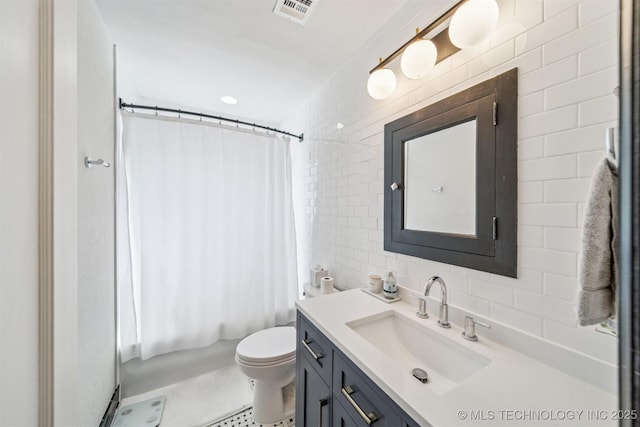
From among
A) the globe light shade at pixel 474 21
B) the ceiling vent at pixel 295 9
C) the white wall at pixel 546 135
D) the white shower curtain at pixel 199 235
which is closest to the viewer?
the white wall at pixel 546 135

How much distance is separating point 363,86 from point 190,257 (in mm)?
1761

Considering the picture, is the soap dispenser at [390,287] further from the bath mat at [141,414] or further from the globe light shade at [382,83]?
the bath mat at [141,414]

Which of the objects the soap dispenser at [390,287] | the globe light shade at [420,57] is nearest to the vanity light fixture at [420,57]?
the globe light shade at [420,57]

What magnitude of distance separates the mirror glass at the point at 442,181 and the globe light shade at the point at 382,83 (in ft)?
0.98

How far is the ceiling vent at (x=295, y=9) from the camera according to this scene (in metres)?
1.21

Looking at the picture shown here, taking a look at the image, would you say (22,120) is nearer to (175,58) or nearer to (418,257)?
(418,257)

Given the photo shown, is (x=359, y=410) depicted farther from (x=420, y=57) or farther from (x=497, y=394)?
(x=420, y=57)

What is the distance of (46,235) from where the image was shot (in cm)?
39

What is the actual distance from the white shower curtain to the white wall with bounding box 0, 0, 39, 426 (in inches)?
60.4

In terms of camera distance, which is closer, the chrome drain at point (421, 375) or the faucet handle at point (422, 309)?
the chrome drain at point (421, 375)

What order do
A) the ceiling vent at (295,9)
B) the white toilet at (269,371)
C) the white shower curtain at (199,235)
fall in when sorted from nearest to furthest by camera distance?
the ceiling vent at (295,9)
the white toilet at (269,371)
the white shower curtain at (199,235)

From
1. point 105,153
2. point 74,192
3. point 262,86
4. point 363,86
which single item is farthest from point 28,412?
point 262,86

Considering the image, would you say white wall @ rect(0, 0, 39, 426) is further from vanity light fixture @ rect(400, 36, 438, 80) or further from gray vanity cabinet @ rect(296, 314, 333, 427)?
vanity light fixture @ rect(400, 36, 438, 80)

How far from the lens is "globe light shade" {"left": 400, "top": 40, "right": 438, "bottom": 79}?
3.37 feet
